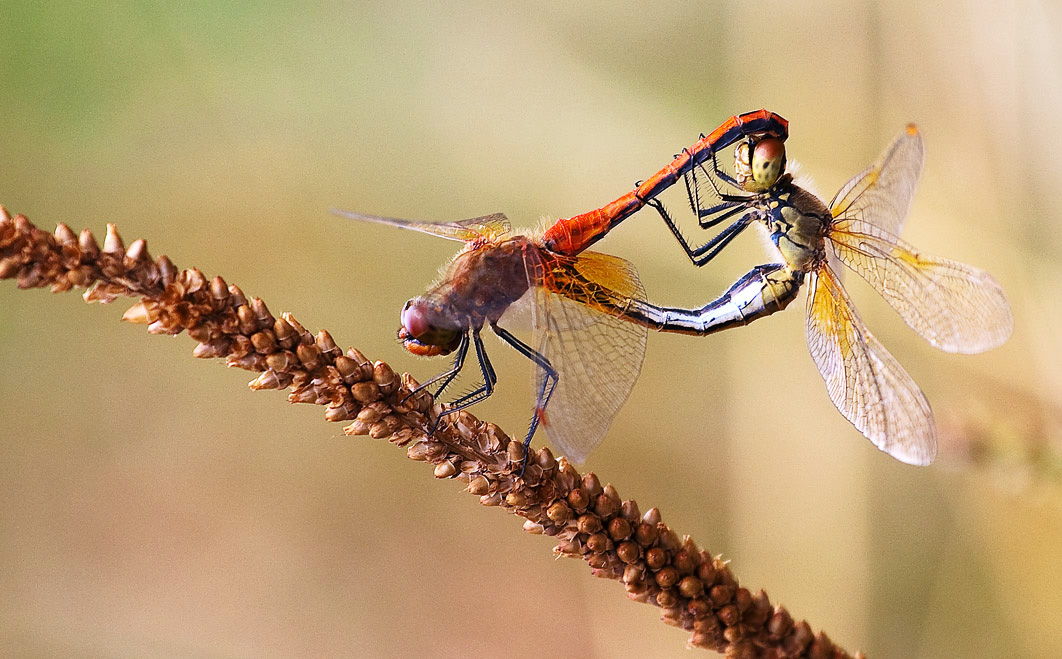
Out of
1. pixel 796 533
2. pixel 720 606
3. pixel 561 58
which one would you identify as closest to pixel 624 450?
pixel 796 533

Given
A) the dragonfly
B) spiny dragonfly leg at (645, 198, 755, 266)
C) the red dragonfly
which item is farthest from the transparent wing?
the red dragonfly

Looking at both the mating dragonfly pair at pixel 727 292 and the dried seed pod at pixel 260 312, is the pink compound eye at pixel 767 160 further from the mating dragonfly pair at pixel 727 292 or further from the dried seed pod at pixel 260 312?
the dried seed pod at pixel 260 312

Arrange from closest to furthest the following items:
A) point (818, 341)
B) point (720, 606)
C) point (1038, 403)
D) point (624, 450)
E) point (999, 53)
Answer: point (720, 606) → point (818, 341) → point (1038, 403) → point (999, 53) → point (624, 450)

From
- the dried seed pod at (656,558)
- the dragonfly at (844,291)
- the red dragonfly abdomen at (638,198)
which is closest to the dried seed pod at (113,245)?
the dried seed pod at (656,558)

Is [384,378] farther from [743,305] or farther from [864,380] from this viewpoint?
[864,380]

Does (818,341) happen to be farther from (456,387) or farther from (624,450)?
(624,450)

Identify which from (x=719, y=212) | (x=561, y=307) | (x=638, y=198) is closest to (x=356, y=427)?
(x=561, y=307)
